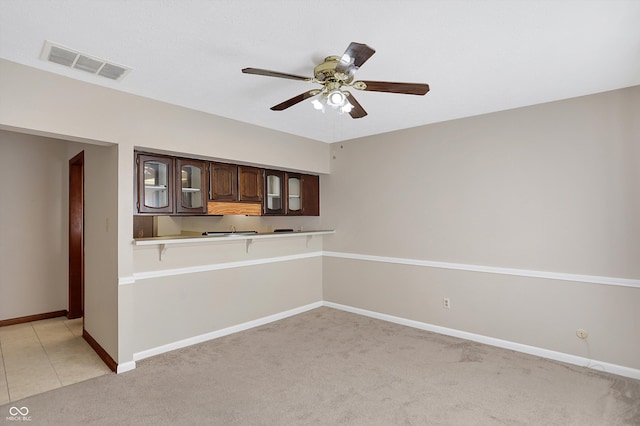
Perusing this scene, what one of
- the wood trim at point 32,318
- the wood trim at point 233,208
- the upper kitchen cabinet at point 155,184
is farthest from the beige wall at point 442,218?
the wood trim at point 233,208

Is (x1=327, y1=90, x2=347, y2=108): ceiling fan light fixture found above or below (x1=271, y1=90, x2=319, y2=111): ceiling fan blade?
below

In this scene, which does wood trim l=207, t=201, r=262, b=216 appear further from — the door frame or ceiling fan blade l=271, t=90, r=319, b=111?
the door frame

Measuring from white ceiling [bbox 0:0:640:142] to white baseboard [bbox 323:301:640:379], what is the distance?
8.08 ft

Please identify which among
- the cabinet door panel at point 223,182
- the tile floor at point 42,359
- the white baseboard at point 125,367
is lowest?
the tile floor at point 42,359

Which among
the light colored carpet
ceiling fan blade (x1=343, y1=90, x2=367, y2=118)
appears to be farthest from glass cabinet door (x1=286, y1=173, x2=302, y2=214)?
ceiling fan blade (x1=343, y1=90, x2=367, y2=118)

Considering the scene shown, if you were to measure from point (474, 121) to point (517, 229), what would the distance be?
1.27m

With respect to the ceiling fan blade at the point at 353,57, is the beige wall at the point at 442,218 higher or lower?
lower

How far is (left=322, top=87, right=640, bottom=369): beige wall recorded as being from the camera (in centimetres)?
308

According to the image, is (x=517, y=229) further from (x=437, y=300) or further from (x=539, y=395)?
(x=539, y=395)

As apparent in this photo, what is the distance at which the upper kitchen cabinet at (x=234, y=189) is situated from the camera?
3980mm

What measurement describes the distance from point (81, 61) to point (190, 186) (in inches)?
61.2

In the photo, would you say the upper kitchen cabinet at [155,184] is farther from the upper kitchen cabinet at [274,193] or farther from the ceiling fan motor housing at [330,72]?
the ceiling fan motor housing at [330,72]

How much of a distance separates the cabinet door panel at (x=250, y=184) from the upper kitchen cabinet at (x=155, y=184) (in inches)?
34.7

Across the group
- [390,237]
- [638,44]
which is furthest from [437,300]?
[638,44]
